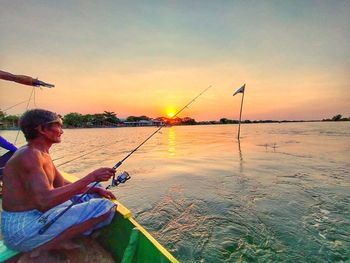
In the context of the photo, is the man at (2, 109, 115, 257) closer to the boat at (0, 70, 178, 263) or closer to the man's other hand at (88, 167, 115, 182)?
the man's other hand at (88, 167, 115, 182)

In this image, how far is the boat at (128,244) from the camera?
2938 millimetres

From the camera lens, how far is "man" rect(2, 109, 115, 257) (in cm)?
284

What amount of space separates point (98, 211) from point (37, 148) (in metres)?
1.26

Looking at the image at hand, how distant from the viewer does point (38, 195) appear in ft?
9.24

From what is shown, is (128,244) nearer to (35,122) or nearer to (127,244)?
(127,244)

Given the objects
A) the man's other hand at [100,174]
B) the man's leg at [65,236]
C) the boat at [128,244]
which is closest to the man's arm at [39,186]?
the man's other hand at [100,174]

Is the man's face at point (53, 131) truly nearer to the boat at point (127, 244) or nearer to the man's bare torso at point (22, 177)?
the man's bare torso at point (22, 177)

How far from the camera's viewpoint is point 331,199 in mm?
8422

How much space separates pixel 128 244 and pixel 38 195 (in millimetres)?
1411

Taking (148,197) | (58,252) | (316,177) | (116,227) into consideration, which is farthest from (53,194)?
(316,177)

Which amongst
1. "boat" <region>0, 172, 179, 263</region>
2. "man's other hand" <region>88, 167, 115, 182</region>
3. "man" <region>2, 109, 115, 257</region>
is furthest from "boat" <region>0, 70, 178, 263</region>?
"man's other hand" <region>88, 167, 115, 182</region>

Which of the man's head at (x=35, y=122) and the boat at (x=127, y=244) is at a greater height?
the man's head at (x=35, y=122)

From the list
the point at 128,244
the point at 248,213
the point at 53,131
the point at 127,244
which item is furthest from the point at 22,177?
the point at 248,213

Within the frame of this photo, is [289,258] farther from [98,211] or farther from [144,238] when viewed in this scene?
[98,211]
